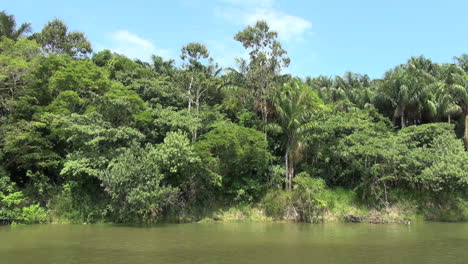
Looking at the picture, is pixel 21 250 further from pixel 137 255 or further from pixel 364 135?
pixel 364 135

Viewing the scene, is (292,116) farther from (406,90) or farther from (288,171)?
(406,90)

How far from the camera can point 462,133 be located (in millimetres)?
31453

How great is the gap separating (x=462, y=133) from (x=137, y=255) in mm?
31149

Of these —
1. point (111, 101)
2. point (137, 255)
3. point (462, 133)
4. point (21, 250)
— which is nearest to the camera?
point (137, 255)

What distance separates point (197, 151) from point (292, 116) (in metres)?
7.14

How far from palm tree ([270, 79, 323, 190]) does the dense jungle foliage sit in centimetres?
9

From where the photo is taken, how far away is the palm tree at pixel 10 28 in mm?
29156

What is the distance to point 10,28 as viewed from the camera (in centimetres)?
2980

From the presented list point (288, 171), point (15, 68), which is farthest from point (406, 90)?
point (15, 68)

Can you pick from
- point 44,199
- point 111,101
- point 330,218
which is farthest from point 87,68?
point 330,218

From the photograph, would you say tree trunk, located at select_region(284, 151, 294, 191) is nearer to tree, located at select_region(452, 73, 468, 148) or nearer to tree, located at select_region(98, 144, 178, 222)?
tree, located at select_region(98, 144, 178, 222)

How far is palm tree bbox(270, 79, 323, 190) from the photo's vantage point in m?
24.1

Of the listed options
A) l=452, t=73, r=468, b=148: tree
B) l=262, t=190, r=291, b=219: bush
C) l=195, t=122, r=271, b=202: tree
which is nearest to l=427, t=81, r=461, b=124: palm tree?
l=452, t=73, r=468, b=148: tree

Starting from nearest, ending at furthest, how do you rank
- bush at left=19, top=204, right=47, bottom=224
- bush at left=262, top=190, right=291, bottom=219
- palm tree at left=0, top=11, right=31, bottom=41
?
1. bush at left=19, top=204, right=47, bottom=224
2. bush at left=262, top=190, right=291, bottom=219
3. palm tree at left=0, top=11, right=31, bottom=41
